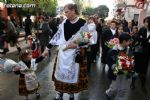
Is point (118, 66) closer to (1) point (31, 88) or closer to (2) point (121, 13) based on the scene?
(1) point (31, 88)

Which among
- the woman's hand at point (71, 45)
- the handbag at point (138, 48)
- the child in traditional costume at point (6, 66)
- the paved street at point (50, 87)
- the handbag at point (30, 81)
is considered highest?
the woman's hand at point (71, 45)

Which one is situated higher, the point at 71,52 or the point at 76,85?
the point at 71,52

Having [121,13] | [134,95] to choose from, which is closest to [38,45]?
[134,95]

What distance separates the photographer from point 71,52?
6.48 meters

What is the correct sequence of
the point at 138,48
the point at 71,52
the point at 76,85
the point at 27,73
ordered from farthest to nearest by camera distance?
the point at 138,48 → the point at 27,73 → the point at 76,85 → the point at 71,52

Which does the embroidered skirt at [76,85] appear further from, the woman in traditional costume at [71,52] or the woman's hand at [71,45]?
the woman's hand at [71,45]

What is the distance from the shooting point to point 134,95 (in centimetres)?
863

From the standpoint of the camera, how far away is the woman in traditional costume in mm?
6465

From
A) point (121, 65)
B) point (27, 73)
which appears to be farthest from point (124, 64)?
point (27, 73)

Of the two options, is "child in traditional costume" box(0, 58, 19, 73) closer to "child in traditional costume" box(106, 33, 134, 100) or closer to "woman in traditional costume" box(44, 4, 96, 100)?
"woman in traditional costume" box(44, 4, 96, 100)

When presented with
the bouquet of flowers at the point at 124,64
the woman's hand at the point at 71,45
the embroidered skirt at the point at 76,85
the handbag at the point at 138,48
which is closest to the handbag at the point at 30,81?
the embroidered skirt at the point at 76,85

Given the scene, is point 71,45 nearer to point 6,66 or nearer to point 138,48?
point 6,66

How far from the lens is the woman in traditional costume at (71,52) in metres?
6.46

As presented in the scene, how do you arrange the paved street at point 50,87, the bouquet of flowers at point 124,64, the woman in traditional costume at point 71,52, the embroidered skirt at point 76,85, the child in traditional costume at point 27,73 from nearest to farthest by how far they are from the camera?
the bouquet of flowers at point 124,64 < the woman in traditional costume at point 71,52 < the embroidered skirt at point 76,85 < the child in traditional costume at point 27,73 < the paved street at point 50,87
